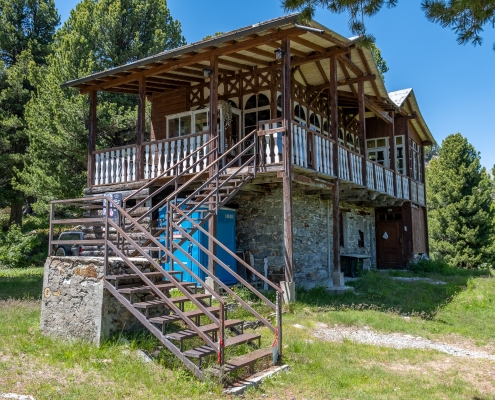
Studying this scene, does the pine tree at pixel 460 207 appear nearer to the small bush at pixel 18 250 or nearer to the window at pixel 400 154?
the window at pixel 400 154

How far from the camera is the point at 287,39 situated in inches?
397

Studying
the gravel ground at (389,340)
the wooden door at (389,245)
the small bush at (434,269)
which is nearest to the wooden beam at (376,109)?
the wooden door at (389,245)

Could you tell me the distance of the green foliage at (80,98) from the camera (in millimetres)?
18422

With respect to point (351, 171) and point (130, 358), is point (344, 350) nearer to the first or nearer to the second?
point (130, 358)

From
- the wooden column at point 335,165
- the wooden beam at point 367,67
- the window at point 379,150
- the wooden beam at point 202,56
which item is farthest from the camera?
the window at point 379,150

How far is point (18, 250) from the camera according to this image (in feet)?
64.6

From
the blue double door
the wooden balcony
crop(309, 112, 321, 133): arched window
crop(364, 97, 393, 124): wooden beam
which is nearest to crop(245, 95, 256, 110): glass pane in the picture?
the wooden balcony

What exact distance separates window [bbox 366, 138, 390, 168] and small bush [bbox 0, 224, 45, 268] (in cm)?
1443

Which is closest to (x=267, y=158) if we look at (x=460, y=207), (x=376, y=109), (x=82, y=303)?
(x=82, y=303)

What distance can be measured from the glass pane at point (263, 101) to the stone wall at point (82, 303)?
296 inches

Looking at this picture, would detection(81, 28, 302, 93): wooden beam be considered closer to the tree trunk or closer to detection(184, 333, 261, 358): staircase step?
detection(184, 333, 261, 358): staircase step

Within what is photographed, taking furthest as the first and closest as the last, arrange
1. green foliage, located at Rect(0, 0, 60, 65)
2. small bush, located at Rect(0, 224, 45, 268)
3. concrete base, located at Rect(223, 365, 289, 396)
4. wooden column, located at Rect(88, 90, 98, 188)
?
green foliage, located at Rect(0, 0, 60, 65)
small bush, located at Rect(0, 224, 45, 268)
wooden column, located at Rect(88, 90, 98, 188)
concrete base, located at Rect(223, 365, 289, 396)

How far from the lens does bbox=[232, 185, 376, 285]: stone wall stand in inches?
474

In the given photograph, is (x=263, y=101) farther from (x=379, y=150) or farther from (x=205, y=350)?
(x=205, y=350)
